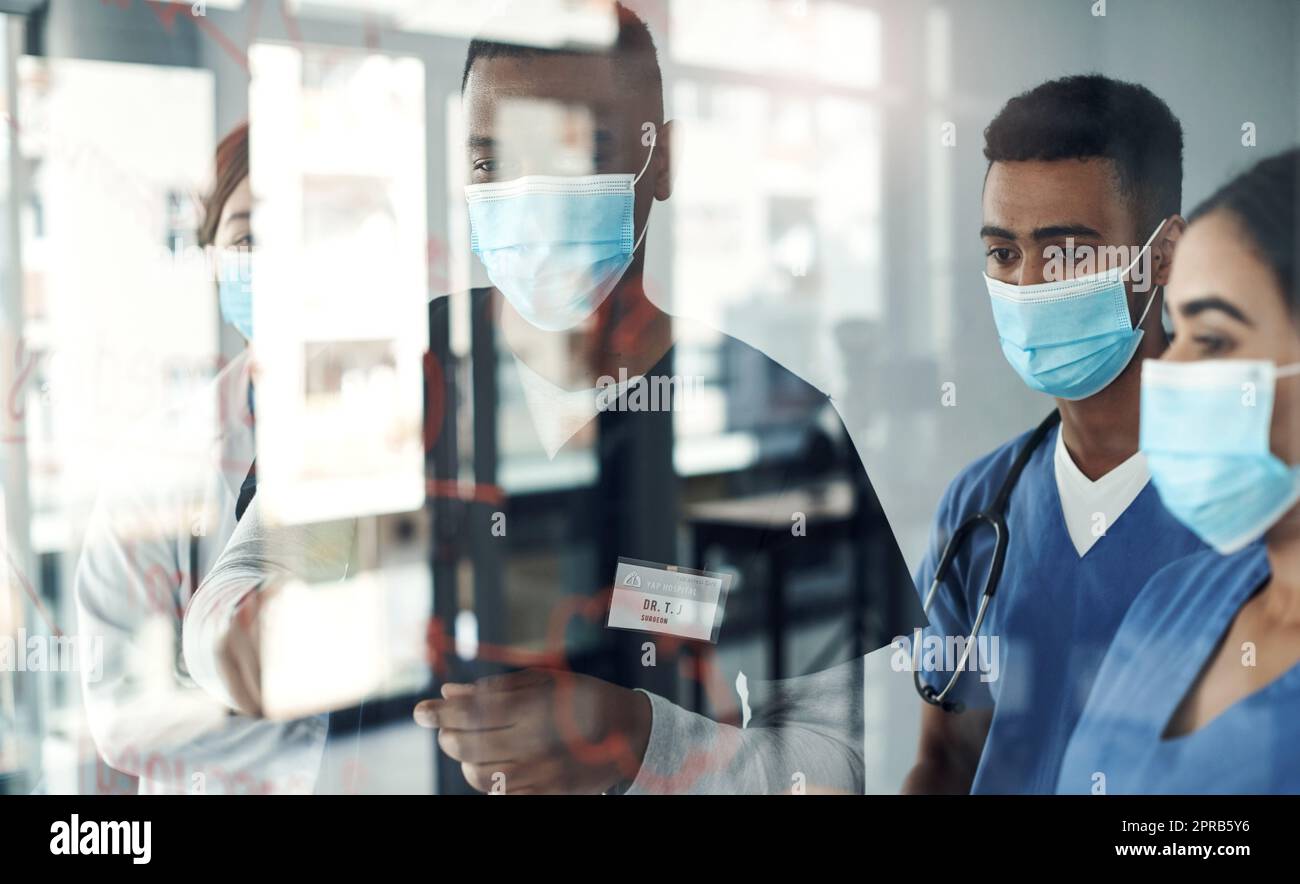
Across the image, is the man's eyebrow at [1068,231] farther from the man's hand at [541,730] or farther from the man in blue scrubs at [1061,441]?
the man's hand at [541,730]

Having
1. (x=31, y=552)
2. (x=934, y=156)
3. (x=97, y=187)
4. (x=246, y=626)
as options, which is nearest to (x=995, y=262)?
(x=934, y=156)

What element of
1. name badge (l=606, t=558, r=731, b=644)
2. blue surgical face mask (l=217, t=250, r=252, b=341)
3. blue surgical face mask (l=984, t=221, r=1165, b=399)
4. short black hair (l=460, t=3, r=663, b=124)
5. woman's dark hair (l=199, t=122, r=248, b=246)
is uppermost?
short black hair (l=460, t=3, r=663, b=124)

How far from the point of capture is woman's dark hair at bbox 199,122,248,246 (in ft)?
4.74

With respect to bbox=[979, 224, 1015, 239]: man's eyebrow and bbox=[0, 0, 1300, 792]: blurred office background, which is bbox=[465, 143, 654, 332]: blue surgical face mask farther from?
bbox=[979, 224, 1015, 239]: man's eyebrow

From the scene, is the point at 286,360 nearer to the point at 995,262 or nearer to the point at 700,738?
the point at 700,738

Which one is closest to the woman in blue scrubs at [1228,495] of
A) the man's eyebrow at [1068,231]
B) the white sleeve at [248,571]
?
the man's eyebrow at [1068,231]

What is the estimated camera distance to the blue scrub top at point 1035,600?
1.35m

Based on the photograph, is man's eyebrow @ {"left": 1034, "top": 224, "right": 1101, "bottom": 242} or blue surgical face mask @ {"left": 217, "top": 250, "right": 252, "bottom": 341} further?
blue surgical face mask @ {"left": 217, "top": 250, "right": 252, "bottom": 341}

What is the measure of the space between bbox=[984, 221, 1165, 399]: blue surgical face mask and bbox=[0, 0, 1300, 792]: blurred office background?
3cm

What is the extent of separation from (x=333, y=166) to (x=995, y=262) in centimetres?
91

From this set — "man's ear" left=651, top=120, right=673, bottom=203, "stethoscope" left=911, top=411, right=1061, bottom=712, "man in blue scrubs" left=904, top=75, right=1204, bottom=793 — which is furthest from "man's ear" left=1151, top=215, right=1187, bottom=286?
"man's ear" left=651, top=120, right=673, bottom=203

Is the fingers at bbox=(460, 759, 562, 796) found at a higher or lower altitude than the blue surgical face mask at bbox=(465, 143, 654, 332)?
lower

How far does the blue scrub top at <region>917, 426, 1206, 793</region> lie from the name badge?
0.93ft

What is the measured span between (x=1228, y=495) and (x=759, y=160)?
0.75 metres
